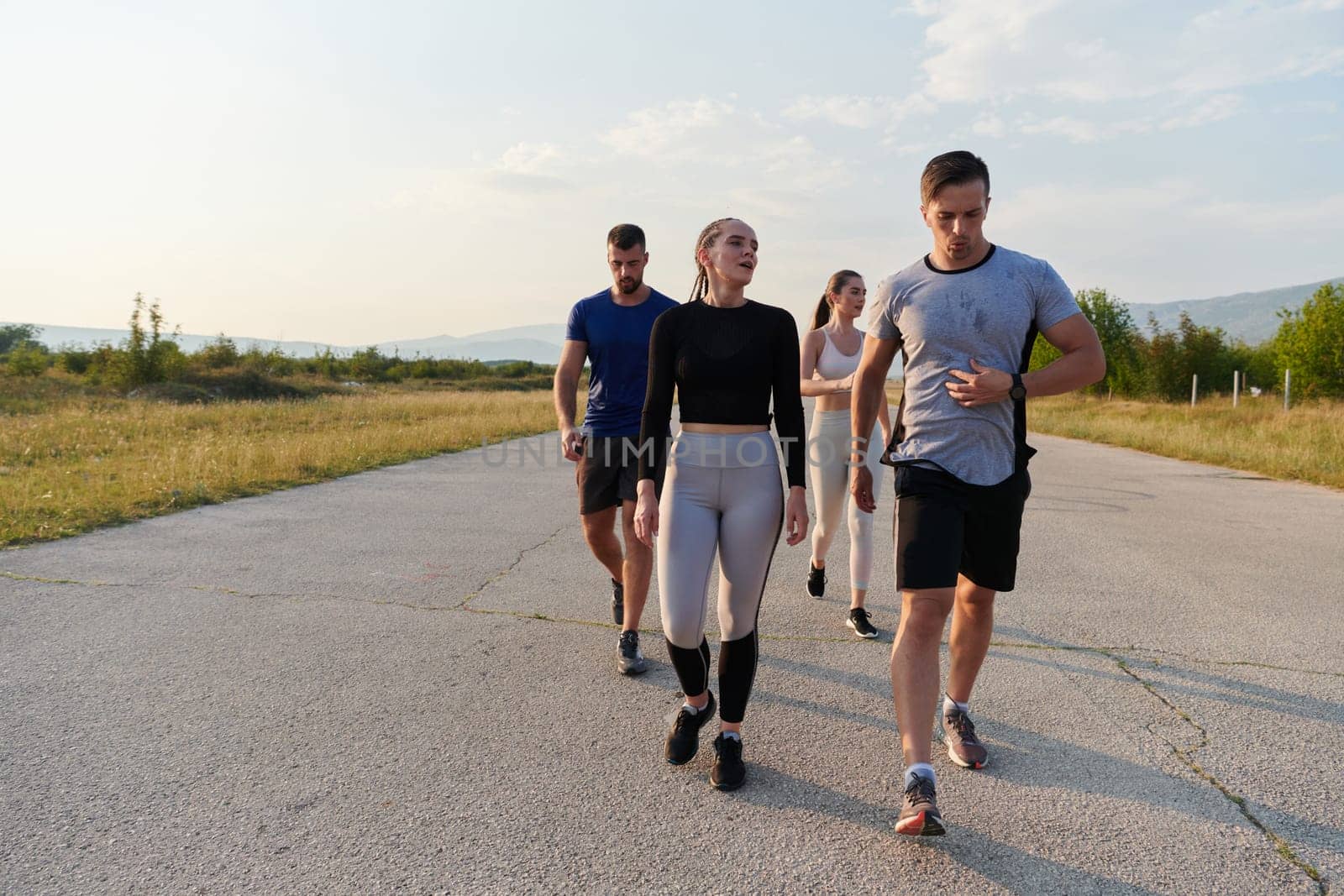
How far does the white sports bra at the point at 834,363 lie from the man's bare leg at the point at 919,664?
249 cm

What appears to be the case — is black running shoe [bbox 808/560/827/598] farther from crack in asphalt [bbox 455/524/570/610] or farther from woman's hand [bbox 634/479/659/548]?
woman's hand [bbox 634/479/659/548]

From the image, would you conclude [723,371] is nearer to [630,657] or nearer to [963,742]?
[963,742]

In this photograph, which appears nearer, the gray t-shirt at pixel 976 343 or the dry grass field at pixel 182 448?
the gray t-shirt at pixel 976 343

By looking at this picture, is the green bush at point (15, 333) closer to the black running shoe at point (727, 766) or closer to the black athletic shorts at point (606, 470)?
the black athletic shorts at point (606, 470)

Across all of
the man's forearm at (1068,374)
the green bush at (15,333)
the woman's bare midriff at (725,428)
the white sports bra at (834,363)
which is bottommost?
the woman's bare midriff at (725,428)

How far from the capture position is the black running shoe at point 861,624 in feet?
15.9

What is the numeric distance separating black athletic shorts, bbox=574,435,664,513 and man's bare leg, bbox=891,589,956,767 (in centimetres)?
188

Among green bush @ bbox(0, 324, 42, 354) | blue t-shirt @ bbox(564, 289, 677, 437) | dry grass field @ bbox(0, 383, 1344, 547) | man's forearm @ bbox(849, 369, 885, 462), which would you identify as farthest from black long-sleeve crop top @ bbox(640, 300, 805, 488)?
green bush @ bbox(0, 324, 42, 354)

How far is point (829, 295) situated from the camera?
17.8 ft

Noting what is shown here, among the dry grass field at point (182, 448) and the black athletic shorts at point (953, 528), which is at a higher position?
the black athletic shorts at point (953, 528)

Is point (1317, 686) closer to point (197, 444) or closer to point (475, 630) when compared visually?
point (475, 630)

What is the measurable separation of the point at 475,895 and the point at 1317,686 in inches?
158

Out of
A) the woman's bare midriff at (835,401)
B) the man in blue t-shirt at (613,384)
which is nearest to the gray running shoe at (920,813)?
the man in blue t-shirt at (613,384)

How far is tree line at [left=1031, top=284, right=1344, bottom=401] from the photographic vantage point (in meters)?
30.3
